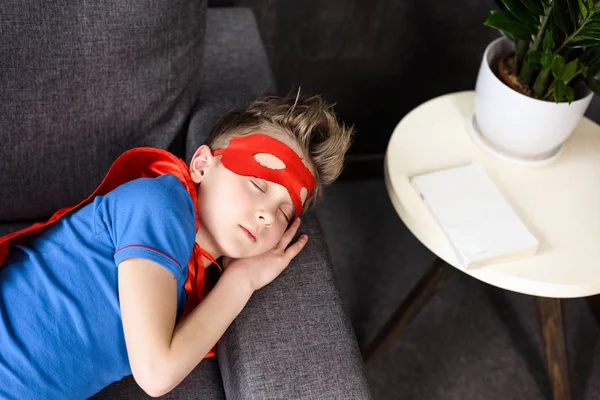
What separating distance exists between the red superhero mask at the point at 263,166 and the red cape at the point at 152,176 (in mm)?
80

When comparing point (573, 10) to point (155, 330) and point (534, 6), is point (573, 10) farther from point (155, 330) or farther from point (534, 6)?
point (155, 330)

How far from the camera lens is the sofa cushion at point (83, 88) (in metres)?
1.19

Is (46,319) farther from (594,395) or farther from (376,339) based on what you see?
(594,395)

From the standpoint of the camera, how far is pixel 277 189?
1.19m

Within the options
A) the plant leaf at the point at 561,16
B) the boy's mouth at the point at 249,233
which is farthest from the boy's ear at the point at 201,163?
the plant leaf at the point at 561,16

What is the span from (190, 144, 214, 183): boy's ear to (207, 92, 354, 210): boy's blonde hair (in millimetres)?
38

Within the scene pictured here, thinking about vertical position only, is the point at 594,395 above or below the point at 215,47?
below

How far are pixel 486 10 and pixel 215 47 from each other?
75 cm

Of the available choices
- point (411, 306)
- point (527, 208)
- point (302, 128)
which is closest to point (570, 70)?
point (527, 208)

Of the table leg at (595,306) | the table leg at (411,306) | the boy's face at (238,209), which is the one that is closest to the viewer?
the boy's face at (238,209)

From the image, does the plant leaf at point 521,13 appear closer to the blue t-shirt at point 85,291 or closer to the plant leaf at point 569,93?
the plant leaf at point 569,93

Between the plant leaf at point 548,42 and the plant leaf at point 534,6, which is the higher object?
the plant leaf at point 534,6

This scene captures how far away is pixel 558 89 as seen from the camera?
130 cm

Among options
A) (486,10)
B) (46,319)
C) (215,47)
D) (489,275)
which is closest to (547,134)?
(489,275)
